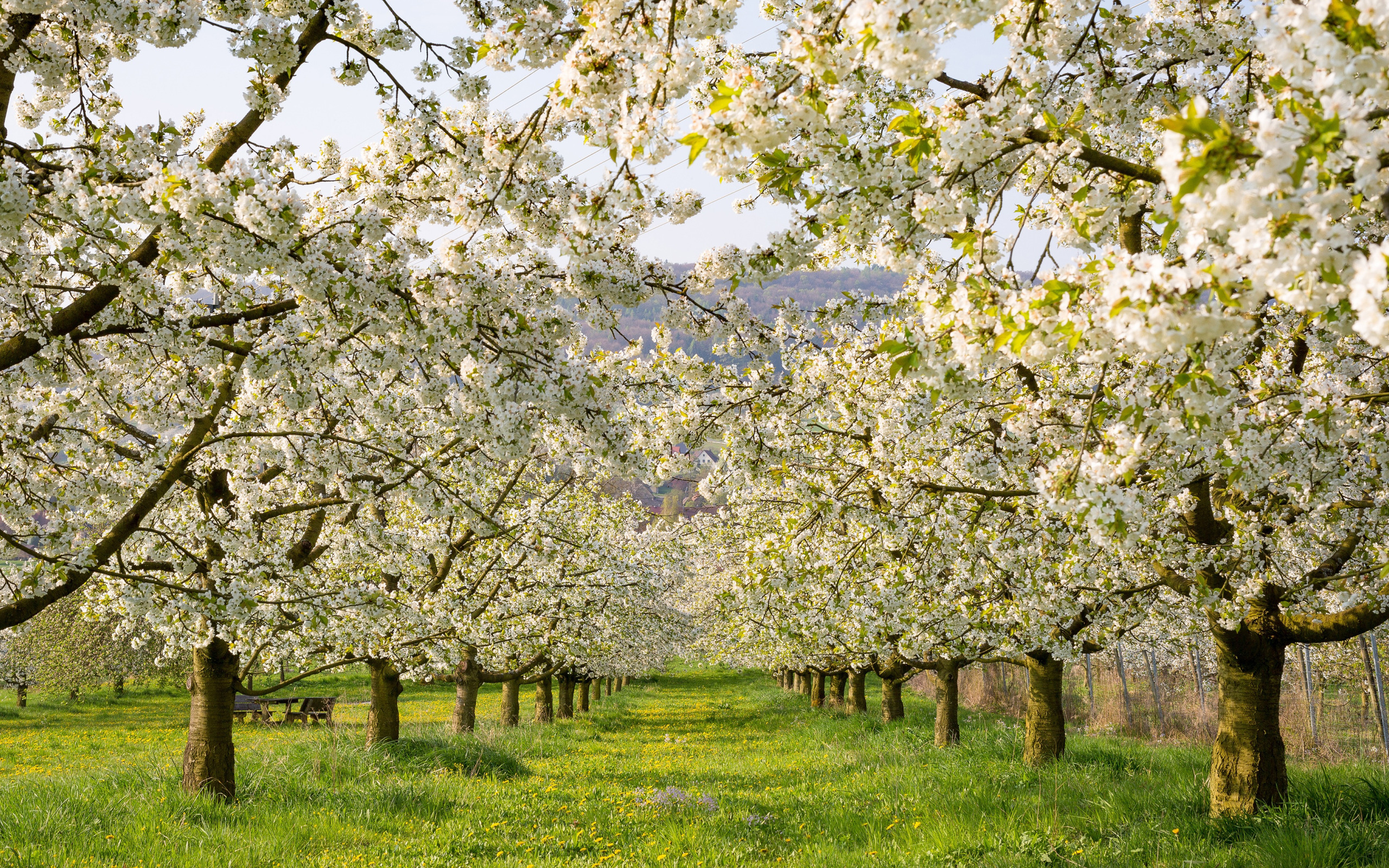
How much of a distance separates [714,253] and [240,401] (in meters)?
5.26

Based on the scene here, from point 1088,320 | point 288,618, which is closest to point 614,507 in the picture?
point 288,618

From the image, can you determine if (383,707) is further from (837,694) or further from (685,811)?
(837,694)

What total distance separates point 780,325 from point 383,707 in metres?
9.57

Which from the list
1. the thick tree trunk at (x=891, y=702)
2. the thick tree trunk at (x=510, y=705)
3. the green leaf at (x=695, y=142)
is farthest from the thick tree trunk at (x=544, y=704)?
the green leaf at (x=695, y=142)

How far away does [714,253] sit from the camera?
545 centimetres

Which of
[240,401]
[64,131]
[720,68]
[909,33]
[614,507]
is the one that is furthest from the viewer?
[614,507]

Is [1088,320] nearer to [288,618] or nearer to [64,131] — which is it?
[64,131]

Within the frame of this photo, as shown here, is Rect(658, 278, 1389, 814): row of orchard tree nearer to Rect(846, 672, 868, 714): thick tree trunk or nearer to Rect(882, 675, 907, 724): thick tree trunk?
Rect(882, 675, 907, 724): thick tree trunk

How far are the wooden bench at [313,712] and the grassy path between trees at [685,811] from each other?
1040cm

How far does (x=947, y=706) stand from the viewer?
1506 centimetres

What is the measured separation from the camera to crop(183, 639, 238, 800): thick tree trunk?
8.80 metres

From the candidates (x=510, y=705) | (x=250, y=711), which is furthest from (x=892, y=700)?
(x=250, y=711)

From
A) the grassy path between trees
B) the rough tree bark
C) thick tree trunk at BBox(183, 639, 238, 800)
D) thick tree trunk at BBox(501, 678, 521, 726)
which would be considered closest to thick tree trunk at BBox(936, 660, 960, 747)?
the grassy path between trees

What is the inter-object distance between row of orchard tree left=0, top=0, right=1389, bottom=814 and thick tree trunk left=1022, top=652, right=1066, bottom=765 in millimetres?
1562
